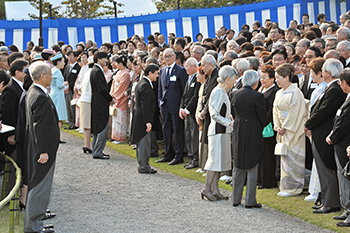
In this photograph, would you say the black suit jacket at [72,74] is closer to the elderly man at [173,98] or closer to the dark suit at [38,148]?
the elderly man at [173,98]

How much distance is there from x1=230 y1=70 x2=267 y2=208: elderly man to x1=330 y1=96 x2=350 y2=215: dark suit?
1.00 metres

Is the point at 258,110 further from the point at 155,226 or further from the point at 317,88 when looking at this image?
the point at 155,226

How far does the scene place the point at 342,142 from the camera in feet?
18.7

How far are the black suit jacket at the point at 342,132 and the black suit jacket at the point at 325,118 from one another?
261 millimetres

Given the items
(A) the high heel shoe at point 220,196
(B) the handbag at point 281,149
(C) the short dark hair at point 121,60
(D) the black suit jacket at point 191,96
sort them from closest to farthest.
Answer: (A) the high heel shoe at point 220,196, (B) the handbag at point 281,149, (D) the black suit jacket at point 191,96, (C) the short dark hair at point 121,60

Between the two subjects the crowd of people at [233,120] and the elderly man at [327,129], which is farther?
the elderly man at [327,129]

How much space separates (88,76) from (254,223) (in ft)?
19.6

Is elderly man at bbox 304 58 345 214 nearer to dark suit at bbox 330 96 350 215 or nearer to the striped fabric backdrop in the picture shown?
dark suit at bbox 330 96 350 215

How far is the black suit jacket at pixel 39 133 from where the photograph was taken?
526cm

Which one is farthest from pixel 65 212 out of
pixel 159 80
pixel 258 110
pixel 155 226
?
pixel 159 80

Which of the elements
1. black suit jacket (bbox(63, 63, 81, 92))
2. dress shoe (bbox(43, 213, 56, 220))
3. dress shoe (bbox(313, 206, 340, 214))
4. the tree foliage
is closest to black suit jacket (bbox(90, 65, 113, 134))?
black suit jacket (bbox(63, 63, 81, 92))

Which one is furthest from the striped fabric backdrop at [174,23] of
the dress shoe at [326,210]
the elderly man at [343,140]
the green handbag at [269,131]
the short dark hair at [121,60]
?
the dress shoe at [326,210]

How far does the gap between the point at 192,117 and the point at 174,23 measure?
1184 cm

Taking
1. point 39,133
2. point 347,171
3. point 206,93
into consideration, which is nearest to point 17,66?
point 39,133
